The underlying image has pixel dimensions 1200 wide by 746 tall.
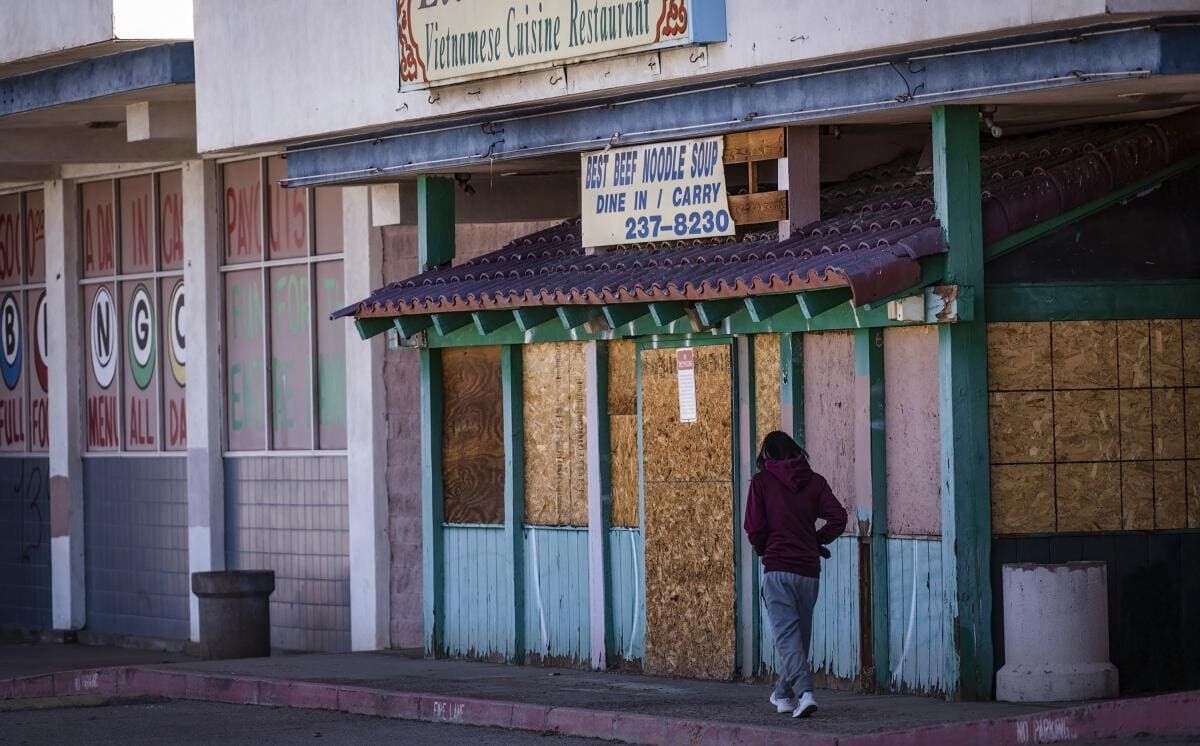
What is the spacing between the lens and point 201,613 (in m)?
19.6

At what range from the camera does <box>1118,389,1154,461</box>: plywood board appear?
13.7m

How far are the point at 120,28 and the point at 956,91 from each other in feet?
29.2

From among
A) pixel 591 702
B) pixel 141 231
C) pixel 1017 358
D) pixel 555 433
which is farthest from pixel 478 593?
pixel 141 231

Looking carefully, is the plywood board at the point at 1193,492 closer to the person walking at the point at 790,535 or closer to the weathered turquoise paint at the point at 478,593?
the person walking at the point at 790,535

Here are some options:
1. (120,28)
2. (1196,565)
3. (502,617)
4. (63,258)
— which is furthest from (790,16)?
(63,258)

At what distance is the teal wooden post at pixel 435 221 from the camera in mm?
18000

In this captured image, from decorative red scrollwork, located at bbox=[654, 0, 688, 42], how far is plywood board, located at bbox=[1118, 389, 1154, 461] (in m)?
3.81

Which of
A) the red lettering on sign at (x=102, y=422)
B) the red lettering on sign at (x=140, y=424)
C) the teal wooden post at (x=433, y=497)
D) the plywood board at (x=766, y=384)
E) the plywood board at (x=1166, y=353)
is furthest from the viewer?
the red lettering on sign at (x=102, y=422)

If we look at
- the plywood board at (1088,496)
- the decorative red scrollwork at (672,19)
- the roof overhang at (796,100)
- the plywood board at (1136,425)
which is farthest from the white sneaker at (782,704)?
the decorative red scrollwork at (672,19)

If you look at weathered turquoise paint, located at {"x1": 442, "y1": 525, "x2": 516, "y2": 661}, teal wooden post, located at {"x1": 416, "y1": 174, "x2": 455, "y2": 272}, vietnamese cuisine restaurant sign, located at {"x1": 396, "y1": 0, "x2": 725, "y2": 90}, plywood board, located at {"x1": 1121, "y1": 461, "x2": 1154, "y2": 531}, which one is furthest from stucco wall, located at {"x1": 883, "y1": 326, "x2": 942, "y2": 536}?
teal wooden post, located at {"x1": 416, "y1": 174, "x2": 455, "y2": 272}

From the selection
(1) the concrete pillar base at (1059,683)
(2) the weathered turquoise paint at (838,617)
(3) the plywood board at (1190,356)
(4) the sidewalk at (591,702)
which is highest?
(3) the plywood board at (1190,356)

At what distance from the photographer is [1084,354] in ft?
44.7

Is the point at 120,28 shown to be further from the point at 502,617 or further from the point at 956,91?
the point at 956,91

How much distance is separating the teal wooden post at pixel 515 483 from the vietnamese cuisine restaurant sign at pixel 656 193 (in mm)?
1411
